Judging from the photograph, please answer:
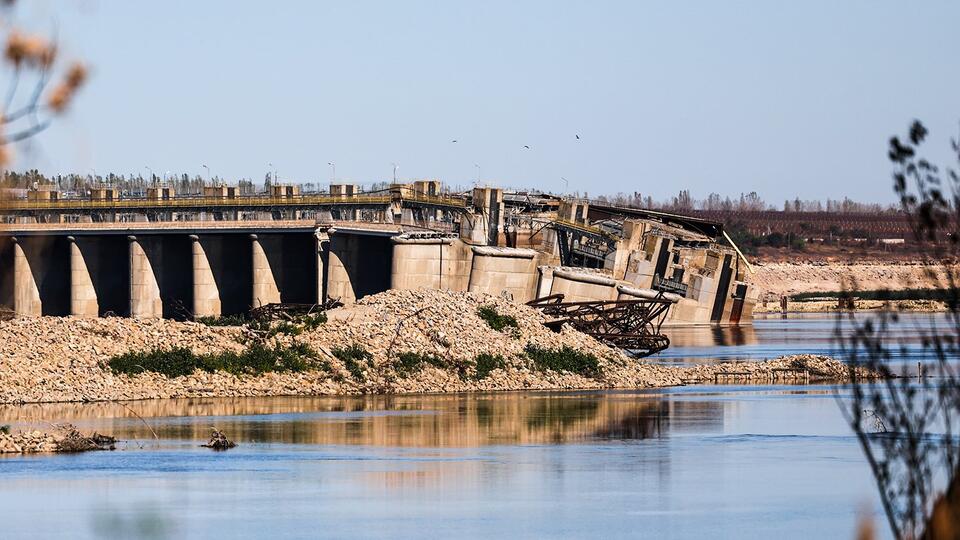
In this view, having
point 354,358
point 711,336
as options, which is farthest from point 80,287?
point 354,358

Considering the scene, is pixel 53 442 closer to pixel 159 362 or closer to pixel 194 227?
pixel 159 362

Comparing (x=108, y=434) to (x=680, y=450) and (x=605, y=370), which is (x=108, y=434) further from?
(x=605, y=370)

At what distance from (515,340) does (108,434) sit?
19792 mm

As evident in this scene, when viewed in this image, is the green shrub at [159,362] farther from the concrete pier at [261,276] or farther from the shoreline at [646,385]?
the concrete pier at [261,276]

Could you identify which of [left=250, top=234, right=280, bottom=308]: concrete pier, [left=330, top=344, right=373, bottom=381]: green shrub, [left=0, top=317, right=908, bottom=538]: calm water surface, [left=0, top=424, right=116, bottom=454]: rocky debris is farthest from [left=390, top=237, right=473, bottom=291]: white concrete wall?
[left=0, top=424, right=116, bottom=454]: rocky debris

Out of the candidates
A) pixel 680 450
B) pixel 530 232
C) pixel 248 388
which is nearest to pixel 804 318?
pixel 530 232

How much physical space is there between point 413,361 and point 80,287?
6871cm

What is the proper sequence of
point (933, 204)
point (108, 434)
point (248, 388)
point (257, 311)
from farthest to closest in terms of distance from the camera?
point (257, 311)
point (248, 388)
point (108, 434)
point (933, 204)

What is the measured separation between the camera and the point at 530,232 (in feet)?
346

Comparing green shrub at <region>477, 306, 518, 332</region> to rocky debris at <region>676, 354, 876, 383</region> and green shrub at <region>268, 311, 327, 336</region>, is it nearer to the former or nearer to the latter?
green shrub at <region>268, 311, 327, 336</region>

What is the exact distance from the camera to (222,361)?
172 feet

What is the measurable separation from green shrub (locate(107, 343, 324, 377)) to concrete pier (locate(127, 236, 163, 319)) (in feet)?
206

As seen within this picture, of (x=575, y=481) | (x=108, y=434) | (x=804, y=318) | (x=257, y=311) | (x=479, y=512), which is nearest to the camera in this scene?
(x=479, y=512)

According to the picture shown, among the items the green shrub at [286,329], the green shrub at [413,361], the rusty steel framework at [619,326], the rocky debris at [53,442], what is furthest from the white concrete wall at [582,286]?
the rocky debris at [53,442]
